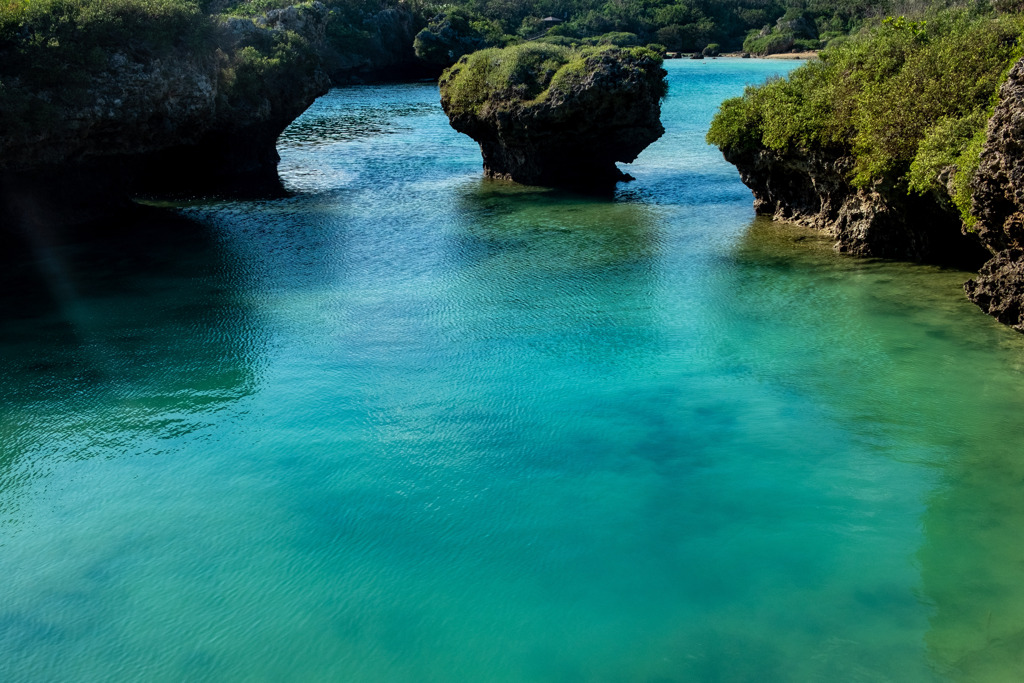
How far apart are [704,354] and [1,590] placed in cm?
1402

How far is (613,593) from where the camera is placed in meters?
11.2

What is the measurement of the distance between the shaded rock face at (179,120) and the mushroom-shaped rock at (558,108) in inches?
330

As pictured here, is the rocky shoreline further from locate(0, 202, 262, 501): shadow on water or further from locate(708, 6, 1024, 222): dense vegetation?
locate(0, 202, 262, 501): shadow on water

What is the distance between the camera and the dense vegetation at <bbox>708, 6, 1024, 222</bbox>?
20047 millimetres

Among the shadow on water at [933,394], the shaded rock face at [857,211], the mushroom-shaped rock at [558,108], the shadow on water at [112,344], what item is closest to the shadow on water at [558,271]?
the mushroom-shaped rock at [558,108]

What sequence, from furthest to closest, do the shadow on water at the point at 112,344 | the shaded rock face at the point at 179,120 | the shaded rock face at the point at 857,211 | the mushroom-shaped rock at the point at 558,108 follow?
the mushroom-shaped rock at the point at 558,108
the shaded rock face at the point at 179,120
the shaded rock face at the point at 857,211
the shadow on water at the point at 112,344

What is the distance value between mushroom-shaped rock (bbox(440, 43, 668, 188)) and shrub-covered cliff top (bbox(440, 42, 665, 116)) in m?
0.04

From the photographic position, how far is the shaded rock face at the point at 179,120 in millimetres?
27500

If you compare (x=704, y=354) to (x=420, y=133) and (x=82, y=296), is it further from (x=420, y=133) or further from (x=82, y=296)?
(x=420, y=133)

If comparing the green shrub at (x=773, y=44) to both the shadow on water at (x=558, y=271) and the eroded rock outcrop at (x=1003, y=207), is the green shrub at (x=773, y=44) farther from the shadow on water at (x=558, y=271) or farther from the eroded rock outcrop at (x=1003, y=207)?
the eroded rock outcrop at (x=1003, y=207)

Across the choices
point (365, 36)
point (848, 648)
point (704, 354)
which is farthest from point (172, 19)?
point (365, 36)

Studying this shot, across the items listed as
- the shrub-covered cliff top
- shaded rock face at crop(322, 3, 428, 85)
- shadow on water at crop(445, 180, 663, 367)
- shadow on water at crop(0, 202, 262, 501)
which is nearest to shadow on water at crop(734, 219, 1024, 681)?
shadow on water at crop(445, 180, 663, 367)

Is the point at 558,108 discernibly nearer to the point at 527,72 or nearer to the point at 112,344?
the point at 527,72

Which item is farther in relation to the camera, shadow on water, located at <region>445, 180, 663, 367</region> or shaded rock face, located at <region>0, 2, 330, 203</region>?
shaded rock face, located at <region>0, 2, 330, 203</region>
